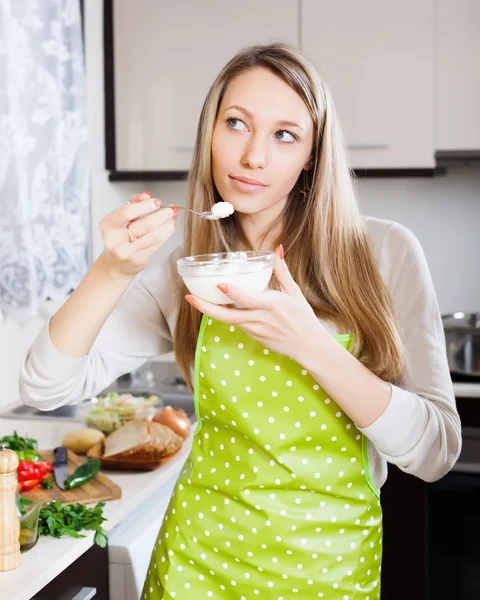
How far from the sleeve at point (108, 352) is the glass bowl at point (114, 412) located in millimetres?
613

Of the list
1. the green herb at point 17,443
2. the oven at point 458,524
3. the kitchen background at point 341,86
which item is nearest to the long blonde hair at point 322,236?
the green herb at point 17,443

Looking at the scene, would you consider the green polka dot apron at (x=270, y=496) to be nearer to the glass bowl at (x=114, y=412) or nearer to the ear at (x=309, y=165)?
the ear at (x=309, y=165)

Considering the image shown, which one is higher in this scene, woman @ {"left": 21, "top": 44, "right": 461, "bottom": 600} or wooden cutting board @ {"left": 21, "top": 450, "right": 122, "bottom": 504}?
woman @ {"left": 21, "top": 44, "right": 461, "bottom": 600}

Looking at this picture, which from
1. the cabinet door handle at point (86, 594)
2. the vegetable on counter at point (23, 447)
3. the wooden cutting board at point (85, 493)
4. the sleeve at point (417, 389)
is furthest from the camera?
the vegetable on counter at point (23, 447)

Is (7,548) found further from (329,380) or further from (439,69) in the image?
(439,69)

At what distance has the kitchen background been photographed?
252 centimetres

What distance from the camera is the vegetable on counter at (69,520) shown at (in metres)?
1.48

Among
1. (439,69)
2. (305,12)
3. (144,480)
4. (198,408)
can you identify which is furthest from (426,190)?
(198,408)

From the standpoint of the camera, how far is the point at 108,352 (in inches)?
54.9

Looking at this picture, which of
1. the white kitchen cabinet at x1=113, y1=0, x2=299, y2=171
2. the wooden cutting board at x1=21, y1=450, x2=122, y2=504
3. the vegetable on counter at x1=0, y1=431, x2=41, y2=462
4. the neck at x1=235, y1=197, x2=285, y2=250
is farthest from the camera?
the white kitchen cabinet at x1=113, y1=0, x2=299, y2=171

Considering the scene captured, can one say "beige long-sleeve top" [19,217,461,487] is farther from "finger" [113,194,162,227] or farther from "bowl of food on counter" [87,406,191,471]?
"bowl of food on counter" [87,406,191,471]

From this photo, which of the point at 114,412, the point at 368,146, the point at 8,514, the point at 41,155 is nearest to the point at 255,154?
the point at 8,514

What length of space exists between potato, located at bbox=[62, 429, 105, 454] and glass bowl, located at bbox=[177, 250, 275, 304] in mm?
947

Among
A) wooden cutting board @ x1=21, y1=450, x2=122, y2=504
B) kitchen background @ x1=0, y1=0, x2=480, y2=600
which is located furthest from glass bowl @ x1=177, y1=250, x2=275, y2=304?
kitchen background @ x1=0, y1=0, x2=480, y2=600
